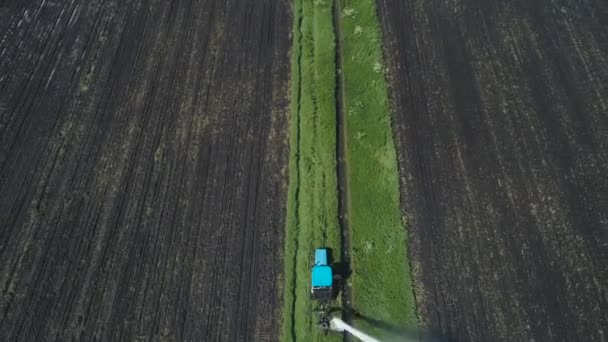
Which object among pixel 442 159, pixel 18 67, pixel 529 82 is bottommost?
pixel 442 159

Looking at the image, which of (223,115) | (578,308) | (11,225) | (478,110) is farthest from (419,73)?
(11,225)

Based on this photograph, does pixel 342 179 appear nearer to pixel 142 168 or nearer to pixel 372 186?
pixel 372 186

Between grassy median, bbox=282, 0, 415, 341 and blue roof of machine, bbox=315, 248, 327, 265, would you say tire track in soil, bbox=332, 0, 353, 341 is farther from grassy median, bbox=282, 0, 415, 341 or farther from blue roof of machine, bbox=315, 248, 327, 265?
blue roof of machine, bbox=315, 248, 327, 265

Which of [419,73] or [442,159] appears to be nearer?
[442,159]

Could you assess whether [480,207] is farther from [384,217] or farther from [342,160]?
[342,160]

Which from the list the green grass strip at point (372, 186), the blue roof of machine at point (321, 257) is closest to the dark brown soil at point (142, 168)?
the blue roof of machine at point (321, 257)

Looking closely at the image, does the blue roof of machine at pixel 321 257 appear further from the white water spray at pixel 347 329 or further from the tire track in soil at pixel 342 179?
the white water spray at pixel 347 329

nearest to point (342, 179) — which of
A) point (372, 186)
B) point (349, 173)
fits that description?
point (349, 173)
